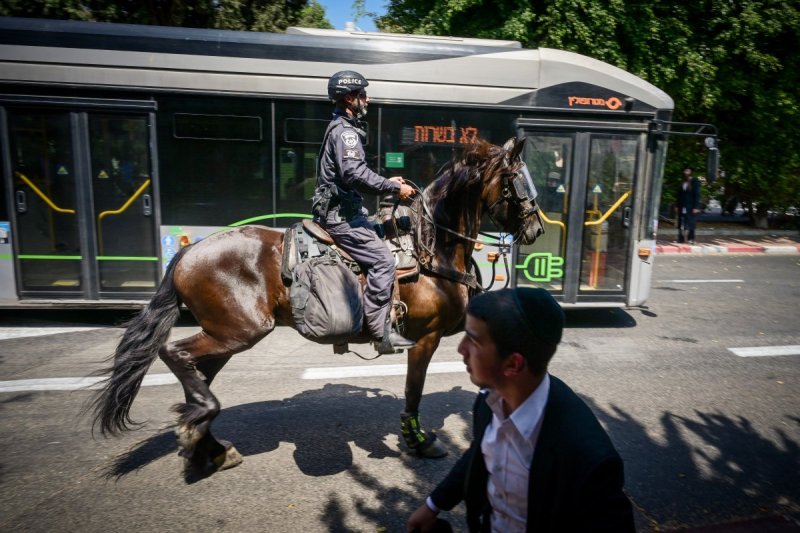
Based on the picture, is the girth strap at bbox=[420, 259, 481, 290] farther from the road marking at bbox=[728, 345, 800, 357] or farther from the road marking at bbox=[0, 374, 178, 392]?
the road marking at bbox=[728, 345, 800, 357]

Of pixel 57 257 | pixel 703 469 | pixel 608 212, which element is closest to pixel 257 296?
pixel 703 469

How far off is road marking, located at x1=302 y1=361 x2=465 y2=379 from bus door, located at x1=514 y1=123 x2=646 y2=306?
2233 millimetres

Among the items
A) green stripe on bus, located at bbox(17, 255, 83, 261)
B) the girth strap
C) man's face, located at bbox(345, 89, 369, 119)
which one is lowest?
green stripe on bus, located at bbox(17, 255, 83, 261)

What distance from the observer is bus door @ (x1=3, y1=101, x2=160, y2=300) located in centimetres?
714

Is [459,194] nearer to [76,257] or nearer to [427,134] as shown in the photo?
[427,134]

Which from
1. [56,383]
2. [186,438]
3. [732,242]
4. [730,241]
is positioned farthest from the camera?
[730,241]

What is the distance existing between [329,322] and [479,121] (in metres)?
4.66

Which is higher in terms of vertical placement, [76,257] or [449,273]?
[449,273]

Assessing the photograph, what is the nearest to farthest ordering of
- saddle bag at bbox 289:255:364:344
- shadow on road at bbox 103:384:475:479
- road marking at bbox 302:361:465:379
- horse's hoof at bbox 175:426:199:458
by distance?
horse's hoof at bbox 175:426:199:458 < saddle bag at bbox 289:255:364:344 < shadow on road at bbox 103:384:475:479 < road marking at bbox 302:361:465:379

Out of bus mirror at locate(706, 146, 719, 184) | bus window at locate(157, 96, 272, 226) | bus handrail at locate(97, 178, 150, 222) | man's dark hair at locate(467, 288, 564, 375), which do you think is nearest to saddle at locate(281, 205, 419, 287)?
man's dark hair at locate(467, 288, 564, 375)

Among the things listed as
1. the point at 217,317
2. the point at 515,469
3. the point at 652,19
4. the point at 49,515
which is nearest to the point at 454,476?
the point at 515,469

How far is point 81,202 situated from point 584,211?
704 centimetres

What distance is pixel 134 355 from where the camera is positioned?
3918 mm

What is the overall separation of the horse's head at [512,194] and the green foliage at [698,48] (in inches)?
394
